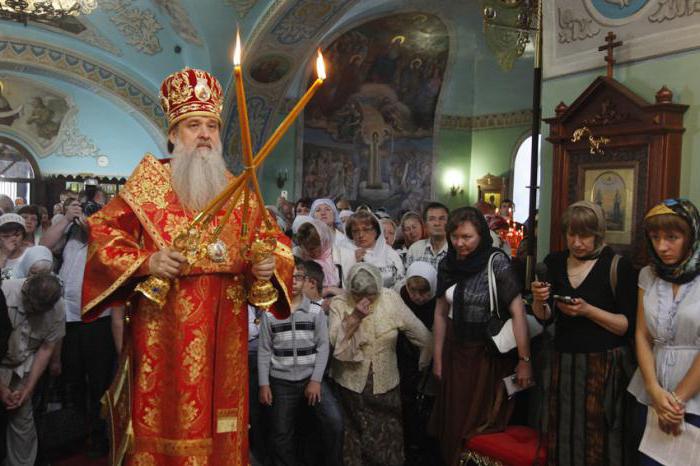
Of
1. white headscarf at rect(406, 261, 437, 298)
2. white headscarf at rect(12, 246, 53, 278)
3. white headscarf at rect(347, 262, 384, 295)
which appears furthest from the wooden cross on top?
white headscarf at rect(12, 246, 53, 278)

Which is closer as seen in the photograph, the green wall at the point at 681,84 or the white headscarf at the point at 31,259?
the green wall at the point at 681,84

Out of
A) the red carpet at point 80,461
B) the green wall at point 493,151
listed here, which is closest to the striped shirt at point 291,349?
the red carpet at point 80,461

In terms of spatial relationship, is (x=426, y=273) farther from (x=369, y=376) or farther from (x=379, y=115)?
(x=379, y=115)

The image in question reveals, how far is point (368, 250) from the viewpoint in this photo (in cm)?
522

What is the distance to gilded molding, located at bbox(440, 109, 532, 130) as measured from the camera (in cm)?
1659

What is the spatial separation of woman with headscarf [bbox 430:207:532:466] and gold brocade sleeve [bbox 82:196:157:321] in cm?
181

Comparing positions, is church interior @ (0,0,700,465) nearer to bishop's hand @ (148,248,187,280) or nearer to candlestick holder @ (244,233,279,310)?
candlestick holder @ (244,233,279,310)

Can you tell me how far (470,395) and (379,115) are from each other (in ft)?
45.4

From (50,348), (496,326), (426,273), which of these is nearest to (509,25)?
(426,273)

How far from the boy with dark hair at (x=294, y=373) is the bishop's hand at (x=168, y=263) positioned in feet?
5.31

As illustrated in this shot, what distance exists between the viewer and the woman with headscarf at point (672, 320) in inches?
104

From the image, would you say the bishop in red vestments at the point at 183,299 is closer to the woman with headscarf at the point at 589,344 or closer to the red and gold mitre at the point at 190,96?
the red and gold mitre at the point at 190,96

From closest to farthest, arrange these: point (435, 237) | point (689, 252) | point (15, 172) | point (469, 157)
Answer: point (689, 252) → point (435, 237) → point (15, 172) → point (469, 157)

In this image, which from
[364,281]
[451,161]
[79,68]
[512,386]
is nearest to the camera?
[512,386]
